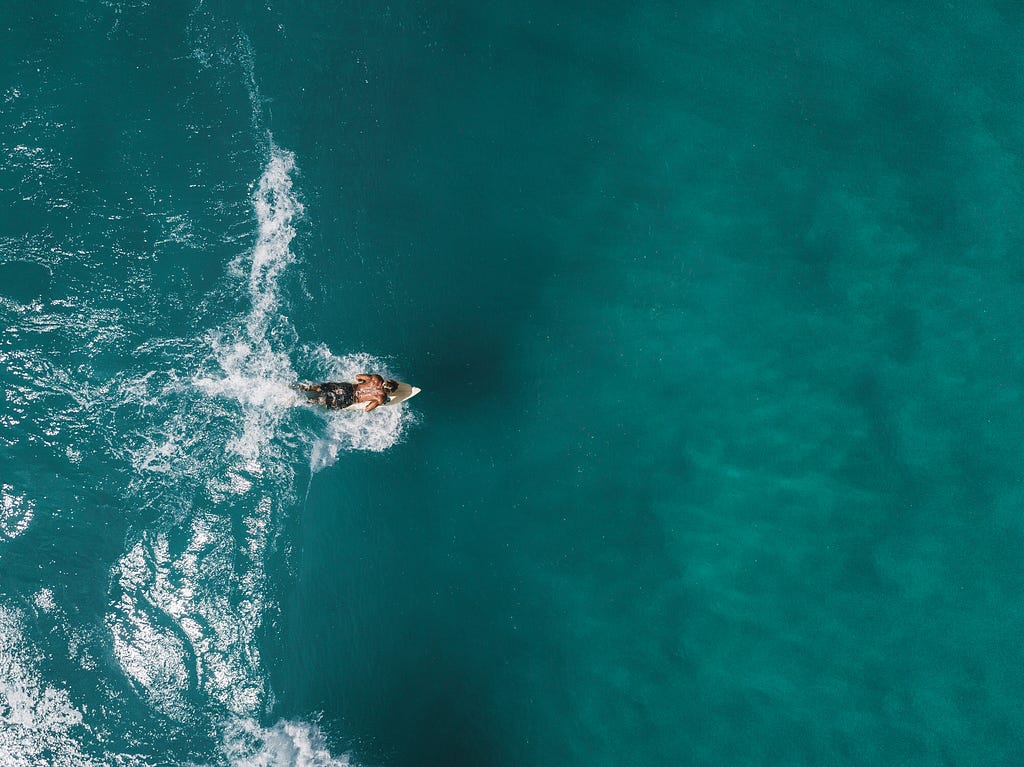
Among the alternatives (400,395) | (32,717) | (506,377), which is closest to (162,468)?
(400,395)

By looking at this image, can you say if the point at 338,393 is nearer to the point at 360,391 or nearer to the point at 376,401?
the point at 360,391

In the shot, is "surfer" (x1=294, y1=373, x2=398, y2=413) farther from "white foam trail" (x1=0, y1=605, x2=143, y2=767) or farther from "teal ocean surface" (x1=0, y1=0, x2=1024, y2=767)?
"white foam trail" (x1=0, y1=605, x2=143, y2=767)

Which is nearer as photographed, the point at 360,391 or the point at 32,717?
the point at 360,391

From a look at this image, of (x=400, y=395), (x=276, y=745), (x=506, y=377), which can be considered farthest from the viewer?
(x=506, y=377)

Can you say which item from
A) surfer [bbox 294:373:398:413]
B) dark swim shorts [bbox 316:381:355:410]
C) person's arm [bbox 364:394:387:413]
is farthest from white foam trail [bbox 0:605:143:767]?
person's arm [bbox 364:394:387:413]

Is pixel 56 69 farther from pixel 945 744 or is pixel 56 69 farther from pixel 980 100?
pixel 945 744

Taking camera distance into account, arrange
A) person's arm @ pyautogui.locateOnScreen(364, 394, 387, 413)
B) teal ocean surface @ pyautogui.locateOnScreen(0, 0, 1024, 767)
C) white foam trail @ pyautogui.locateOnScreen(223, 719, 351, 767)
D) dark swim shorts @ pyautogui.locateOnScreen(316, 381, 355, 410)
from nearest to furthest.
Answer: person's arm @ pyautogui.locateOnScreen(364, 394, 387, 413), dark swim shorts @ pyautogui.locateOnScreen(316, 381, 355, 410), teal ocean surface @ pyautogui.locateOnScreen(0, 0, 1024, 767), white foam trail @ pyautogui.locateOnScreen(223, 719, 351, 767)
